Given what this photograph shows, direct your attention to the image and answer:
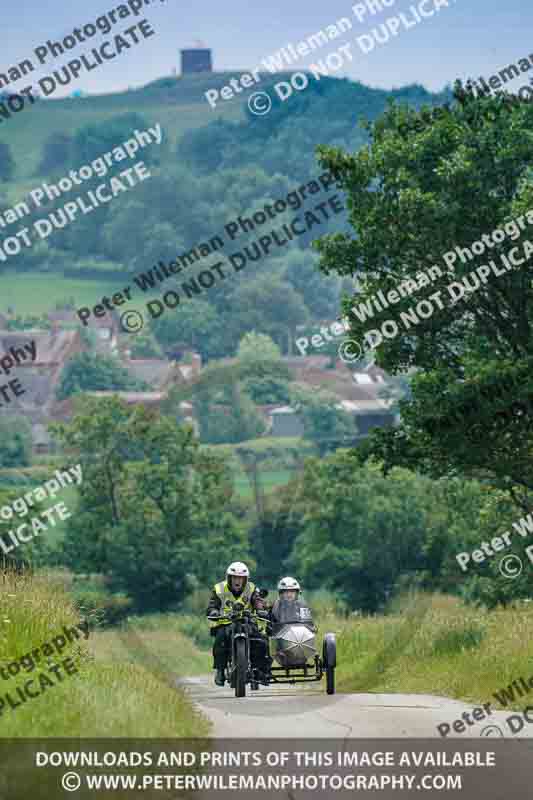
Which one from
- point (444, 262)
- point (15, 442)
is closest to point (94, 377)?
point (15, 442)

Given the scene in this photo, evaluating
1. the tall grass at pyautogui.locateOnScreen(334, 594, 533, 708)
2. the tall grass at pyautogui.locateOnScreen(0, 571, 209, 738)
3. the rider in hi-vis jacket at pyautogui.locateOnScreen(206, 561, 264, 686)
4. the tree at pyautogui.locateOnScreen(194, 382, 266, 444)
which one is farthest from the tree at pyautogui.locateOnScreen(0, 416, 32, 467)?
the rider in hi-vis jacket at pyautogui.locateOnScreen(206, 561, 264, 686)

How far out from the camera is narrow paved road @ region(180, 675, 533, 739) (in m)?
13.2

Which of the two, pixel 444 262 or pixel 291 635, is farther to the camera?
pixel 444 262

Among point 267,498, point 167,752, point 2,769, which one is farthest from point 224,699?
point 267,498

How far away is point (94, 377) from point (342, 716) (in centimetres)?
17570

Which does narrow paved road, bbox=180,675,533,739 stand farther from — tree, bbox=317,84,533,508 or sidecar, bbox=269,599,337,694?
tree, bbox=317,84,533,508

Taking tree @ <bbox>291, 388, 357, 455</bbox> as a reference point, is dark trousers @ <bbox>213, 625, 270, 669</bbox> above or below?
below

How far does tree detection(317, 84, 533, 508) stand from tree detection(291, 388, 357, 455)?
376ft

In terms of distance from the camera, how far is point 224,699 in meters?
16.4

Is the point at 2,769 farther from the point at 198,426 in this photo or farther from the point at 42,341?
the point at 42,341

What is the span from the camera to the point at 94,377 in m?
189

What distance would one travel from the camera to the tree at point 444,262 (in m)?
24.2

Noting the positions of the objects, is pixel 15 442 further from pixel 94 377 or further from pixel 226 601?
pixel 226 601

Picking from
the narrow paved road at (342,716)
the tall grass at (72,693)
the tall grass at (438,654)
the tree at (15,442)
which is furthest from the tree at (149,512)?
the tall grass at (72,693)
